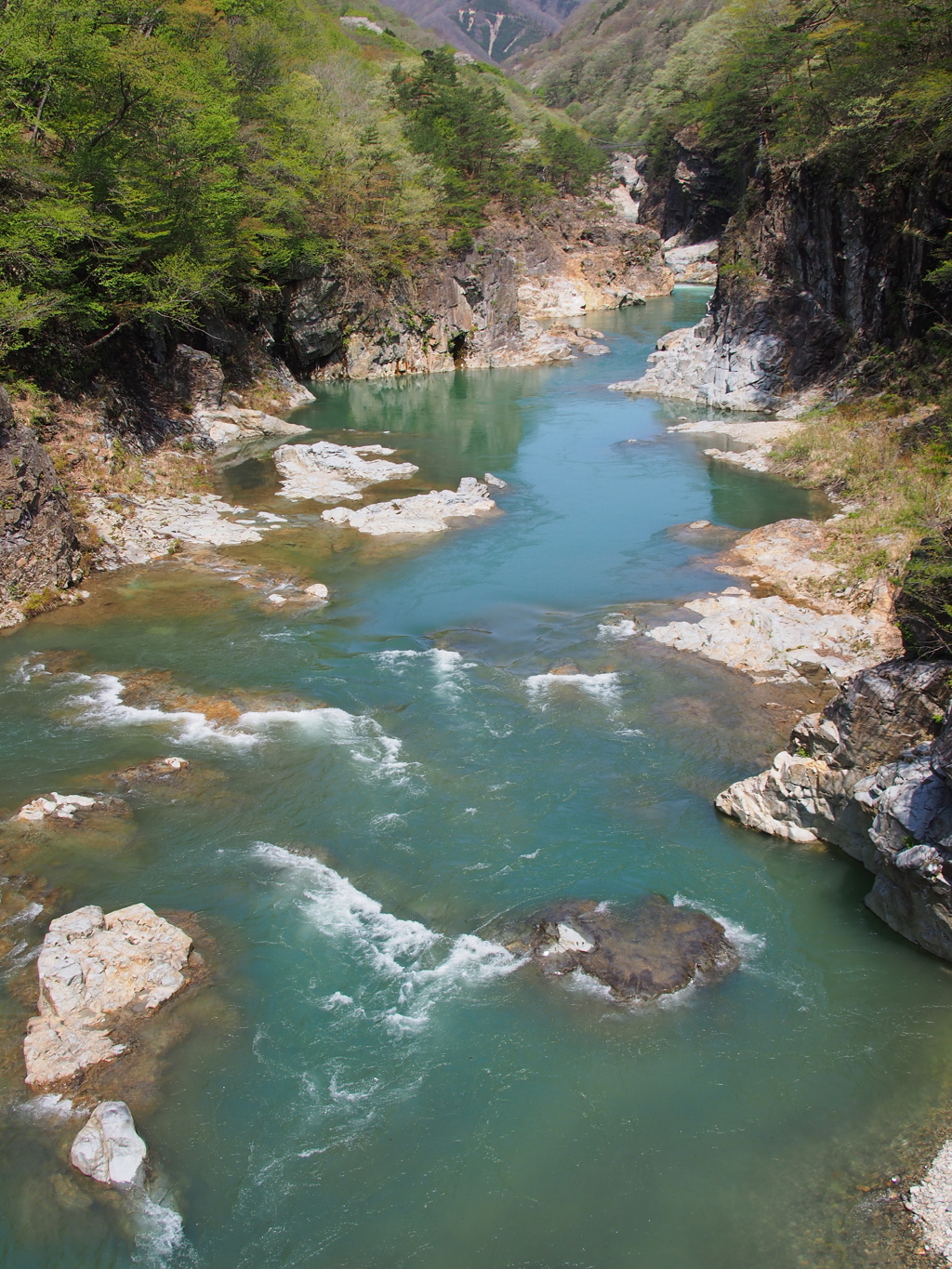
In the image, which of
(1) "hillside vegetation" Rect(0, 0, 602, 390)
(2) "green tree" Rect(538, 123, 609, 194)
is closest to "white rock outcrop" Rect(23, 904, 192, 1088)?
(1) "hillside vegetation" Rect(0, 0, 602, 390)

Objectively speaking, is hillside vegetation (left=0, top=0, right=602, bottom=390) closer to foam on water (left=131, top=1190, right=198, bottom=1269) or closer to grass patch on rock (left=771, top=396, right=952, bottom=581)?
grass patch on rock (left=771, top=396, right=952, bottom=581)

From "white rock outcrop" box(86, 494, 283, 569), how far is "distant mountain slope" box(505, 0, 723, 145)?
105 meters

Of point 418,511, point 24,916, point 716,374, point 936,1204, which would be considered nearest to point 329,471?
point 418,511

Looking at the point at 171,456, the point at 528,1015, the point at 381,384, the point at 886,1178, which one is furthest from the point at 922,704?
the point at 381,384

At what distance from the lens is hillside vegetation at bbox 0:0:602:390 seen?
21.5m

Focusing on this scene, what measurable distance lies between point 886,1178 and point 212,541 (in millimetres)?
17804

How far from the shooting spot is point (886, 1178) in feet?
20.5

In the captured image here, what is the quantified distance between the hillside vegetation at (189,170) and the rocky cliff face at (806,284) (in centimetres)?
1716

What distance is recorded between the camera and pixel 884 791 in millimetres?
8789

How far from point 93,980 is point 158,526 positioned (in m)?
14.2

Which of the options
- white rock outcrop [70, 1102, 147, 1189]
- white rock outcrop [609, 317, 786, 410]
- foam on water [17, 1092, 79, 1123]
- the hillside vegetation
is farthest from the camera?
white rock outcrop [609, 317, 786, 410]

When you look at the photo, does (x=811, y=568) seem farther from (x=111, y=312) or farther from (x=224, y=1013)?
(x=111, y=312)

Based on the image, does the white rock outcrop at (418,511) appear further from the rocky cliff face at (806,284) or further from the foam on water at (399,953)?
the rocky cliff face at (806,284)

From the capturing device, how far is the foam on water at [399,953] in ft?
25.7
